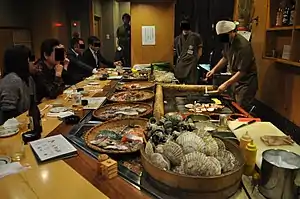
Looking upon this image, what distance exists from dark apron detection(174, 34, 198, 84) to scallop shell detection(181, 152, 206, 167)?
12.8 ft

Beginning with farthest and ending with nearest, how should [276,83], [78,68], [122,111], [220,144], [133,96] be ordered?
[78,68] < [276,83] < [133,96] < [122,111] < [220,144]

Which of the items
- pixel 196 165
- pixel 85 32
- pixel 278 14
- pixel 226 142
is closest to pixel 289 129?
pixel 278 14

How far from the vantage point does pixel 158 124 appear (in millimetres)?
1285

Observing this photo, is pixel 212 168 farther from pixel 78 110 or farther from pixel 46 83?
pixel 46 83

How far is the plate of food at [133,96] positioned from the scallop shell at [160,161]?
49.5 inches

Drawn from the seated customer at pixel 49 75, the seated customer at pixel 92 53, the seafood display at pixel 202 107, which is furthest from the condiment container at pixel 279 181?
the seated customer at pixel 92 53

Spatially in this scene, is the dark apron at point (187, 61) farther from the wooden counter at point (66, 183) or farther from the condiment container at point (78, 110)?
the wooden counter at point (66, 183)

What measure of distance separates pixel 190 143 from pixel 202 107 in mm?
1006

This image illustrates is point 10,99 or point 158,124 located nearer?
point 158,124

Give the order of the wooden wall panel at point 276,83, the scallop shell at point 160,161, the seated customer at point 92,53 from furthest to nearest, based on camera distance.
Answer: the seated customer at point 92,53
the wooden wall panel at point 276,83
the scallop shell at point 160,161

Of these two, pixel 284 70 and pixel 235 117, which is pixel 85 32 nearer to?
pixel 284 70

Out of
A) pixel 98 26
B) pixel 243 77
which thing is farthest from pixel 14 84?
pixel 98 26

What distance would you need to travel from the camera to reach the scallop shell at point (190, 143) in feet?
3.28

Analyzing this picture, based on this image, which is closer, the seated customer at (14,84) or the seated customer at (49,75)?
the seated customer at (14,84)
